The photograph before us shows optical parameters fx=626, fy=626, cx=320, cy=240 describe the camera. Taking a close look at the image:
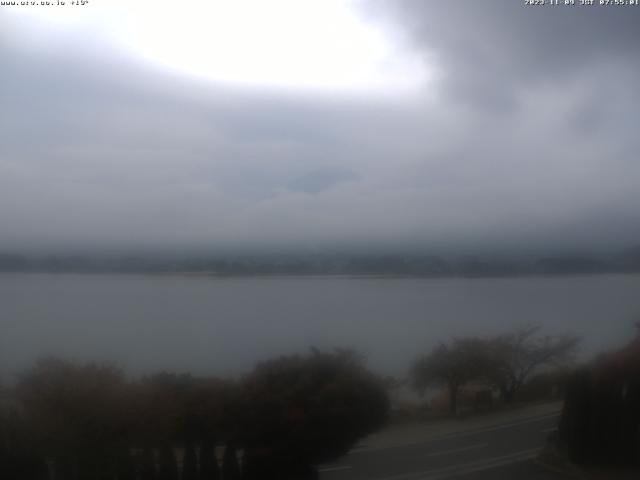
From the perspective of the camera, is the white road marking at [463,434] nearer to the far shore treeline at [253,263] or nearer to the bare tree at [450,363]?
the bare tree at [450,363]

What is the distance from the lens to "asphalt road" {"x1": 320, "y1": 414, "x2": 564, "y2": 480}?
2016 mm

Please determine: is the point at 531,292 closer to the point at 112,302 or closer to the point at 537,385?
the point at 537,385

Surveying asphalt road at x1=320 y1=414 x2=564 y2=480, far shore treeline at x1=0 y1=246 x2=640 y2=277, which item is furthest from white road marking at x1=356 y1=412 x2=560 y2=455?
far shore treeline at x1=0 y1=246 x2=640 y2=277

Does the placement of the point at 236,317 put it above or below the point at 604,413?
above

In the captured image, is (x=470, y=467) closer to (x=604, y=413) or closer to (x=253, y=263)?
(x=604, y=413)

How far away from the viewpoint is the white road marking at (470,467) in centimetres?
203

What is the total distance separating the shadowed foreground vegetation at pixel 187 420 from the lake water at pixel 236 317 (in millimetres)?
56

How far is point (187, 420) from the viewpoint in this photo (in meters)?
1.91

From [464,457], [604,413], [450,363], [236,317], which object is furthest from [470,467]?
[236,317]

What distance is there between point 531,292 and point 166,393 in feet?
3.86

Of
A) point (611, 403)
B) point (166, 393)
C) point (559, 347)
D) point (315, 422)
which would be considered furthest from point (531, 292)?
point (166, 393)

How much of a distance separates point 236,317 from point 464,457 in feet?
2.89

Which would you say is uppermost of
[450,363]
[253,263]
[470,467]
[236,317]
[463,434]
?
[253,263]

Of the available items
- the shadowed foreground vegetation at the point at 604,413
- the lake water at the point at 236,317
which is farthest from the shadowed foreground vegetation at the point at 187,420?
the shadowed foreground vegetation at the point at 604,413
